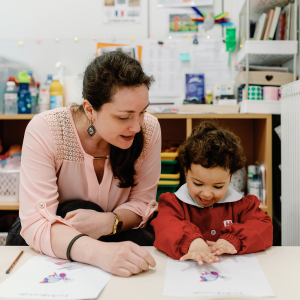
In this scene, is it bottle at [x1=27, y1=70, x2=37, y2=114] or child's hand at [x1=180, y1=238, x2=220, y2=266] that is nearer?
child's hand at [x1=180, y1=238, x2=220, y2=266]

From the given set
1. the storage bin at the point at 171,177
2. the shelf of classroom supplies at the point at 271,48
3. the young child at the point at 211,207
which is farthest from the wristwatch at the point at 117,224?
the shelf of classroom supplies at the point at 271,48

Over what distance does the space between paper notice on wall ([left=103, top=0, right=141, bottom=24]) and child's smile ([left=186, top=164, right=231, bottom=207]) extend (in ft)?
4.76

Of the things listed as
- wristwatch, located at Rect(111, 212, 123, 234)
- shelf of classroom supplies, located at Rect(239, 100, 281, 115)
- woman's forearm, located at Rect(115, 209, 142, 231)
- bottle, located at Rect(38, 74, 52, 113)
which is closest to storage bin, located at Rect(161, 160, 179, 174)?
shelf of classroom supplies, located at Rect(239, 100, 281, 115)

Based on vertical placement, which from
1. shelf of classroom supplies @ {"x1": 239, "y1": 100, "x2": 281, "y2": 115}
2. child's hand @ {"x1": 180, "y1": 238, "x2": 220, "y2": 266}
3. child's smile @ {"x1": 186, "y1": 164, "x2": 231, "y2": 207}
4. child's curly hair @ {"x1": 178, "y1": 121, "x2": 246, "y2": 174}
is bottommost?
child's hand @ {"x1": 180, "y1": 238, "x2": 220, "y2": 266}

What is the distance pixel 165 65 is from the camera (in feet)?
6.87

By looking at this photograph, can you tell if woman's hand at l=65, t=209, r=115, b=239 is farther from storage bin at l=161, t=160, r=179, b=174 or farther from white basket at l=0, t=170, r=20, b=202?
white basket at l=0, t=170, r=20, b=202

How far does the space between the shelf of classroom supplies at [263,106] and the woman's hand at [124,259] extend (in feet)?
3.94

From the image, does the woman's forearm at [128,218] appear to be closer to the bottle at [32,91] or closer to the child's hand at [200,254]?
the child's hand at [200,254]

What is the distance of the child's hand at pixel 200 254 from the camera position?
71 cm

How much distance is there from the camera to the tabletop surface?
23.6 inches

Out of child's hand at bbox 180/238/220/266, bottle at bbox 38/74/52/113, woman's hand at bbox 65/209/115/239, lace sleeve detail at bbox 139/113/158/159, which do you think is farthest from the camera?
bottle at bbox 38/74/52/113

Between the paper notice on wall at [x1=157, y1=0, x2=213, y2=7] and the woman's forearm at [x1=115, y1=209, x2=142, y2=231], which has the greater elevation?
the paper notice on wall at [x1=157, y1=0, x2=213, y2=7]

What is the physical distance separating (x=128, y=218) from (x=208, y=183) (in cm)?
32

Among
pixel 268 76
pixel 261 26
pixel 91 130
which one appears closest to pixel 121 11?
pixel 261 26
